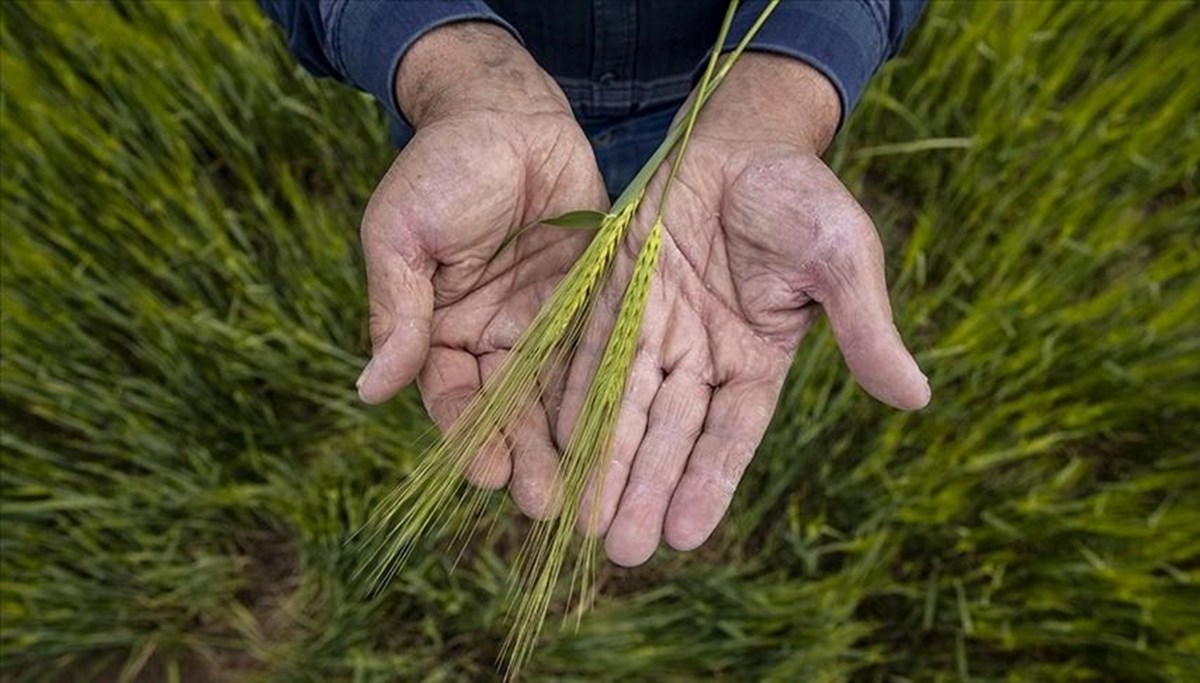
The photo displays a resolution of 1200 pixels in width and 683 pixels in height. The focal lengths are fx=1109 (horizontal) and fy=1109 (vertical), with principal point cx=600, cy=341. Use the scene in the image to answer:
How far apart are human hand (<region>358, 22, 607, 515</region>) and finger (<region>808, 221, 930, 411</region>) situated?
251 millimetres

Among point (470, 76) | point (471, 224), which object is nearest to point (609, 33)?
point (470, 76)

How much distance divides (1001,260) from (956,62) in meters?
0.31

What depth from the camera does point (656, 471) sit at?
95 cm

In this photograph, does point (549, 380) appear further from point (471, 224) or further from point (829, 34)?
point (829, 34)

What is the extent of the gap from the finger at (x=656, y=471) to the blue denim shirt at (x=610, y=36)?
0.30 metres

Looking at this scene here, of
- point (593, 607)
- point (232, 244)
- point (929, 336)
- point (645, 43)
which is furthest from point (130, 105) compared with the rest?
point (929, 336)

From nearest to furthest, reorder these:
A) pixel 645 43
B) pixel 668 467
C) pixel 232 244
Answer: pixel 668 467
pixel 645 43
pixel 232 244

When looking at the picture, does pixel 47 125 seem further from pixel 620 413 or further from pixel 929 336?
pixel 929 336

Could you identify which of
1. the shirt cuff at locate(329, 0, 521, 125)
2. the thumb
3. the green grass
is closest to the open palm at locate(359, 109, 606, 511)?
the thumb

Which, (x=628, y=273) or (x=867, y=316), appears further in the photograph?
(x=628, y=273)

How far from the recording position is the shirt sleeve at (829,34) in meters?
1.03

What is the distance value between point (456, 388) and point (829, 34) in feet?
1.55

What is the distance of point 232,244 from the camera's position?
154cm

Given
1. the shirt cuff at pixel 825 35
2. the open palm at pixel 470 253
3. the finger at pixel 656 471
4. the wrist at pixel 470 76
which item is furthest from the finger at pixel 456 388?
the shirt cuff at pixel 825 35
